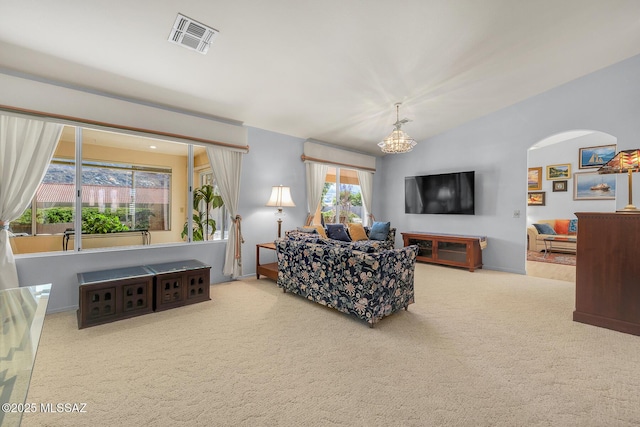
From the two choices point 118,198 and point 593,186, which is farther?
point 593,186

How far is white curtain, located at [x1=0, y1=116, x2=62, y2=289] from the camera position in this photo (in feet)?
9.20

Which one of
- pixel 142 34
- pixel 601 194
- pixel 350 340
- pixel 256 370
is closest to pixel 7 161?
pixel 142 34

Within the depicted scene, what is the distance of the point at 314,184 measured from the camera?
5.61 m

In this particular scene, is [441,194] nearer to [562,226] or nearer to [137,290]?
[562,226]

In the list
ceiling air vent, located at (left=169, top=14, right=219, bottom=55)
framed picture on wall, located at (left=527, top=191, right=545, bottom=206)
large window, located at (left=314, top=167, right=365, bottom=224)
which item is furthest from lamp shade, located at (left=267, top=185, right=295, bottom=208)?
framed picture on wall, located at (left=527, top=191, right=545, bottom=206)

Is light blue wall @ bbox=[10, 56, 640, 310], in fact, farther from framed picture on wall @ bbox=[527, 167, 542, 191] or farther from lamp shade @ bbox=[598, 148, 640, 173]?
framed picture on wall @ bbox=[527, 167, 542, 191]

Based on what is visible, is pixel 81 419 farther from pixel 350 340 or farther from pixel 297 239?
pixel 297 239

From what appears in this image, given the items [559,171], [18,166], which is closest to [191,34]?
[18,166]

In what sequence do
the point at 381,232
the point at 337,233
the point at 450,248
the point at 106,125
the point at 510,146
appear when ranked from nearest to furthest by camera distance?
the point at 106,125 → the point at 510,146 → the point at 337,233 → the point at 450,248 → the point at 381,232

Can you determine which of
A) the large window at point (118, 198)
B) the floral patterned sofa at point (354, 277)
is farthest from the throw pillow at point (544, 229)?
the large window at point (118, 198)

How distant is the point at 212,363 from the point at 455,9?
378cm

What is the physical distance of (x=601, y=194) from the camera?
Answer: 6965 mm

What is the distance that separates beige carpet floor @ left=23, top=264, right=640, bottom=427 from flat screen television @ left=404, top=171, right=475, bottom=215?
2.71m

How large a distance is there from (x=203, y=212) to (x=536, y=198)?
8.85 m
